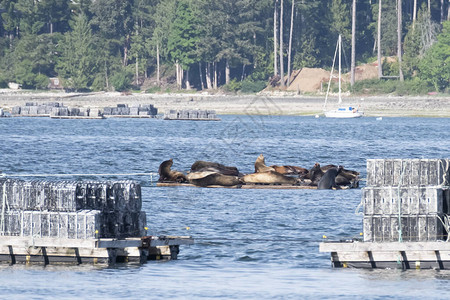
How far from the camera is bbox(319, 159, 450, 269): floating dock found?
2625 cm

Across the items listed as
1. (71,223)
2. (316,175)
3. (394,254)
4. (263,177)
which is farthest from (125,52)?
(394,254)

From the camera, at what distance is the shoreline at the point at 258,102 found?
154 m

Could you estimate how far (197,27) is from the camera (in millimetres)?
171875

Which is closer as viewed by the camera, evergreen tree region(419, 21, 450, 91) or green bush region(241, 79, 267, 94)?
evergreen tree region(419, 21, 450, 91)

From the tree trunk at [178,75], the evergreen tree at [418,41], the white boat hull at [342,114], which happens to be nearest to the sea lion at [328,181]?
the white boat hull at [342,114]

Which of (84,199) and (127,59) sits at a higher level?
(127,59)

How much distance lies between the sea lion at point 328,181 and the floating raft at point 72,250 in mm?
19695

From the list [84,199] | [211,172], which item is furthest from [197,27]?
[84,199]

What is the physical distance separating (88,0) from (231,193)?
141 m

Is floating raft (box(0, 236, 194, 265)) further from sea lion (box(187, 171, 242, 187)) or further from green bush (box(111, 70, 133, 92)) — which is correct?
green bush (box(111, 70, 133, 92))

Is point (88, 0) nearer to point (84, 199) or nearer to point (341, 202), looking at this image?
point (341, 202)

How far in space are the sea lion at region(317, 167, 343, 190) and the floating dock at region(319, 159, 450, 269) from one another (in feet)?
63.2

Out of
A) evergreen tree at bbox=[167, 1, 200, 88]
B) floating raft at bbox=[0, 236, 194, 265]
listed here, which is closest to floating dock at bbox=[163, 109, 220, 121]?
evergreen tree at bbox=[167, 1, 200, 88]

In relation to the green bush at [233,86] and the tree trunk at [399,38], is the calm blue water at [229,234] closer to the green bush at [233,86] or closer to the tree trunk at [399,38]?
the tree trunk at [399,38]
